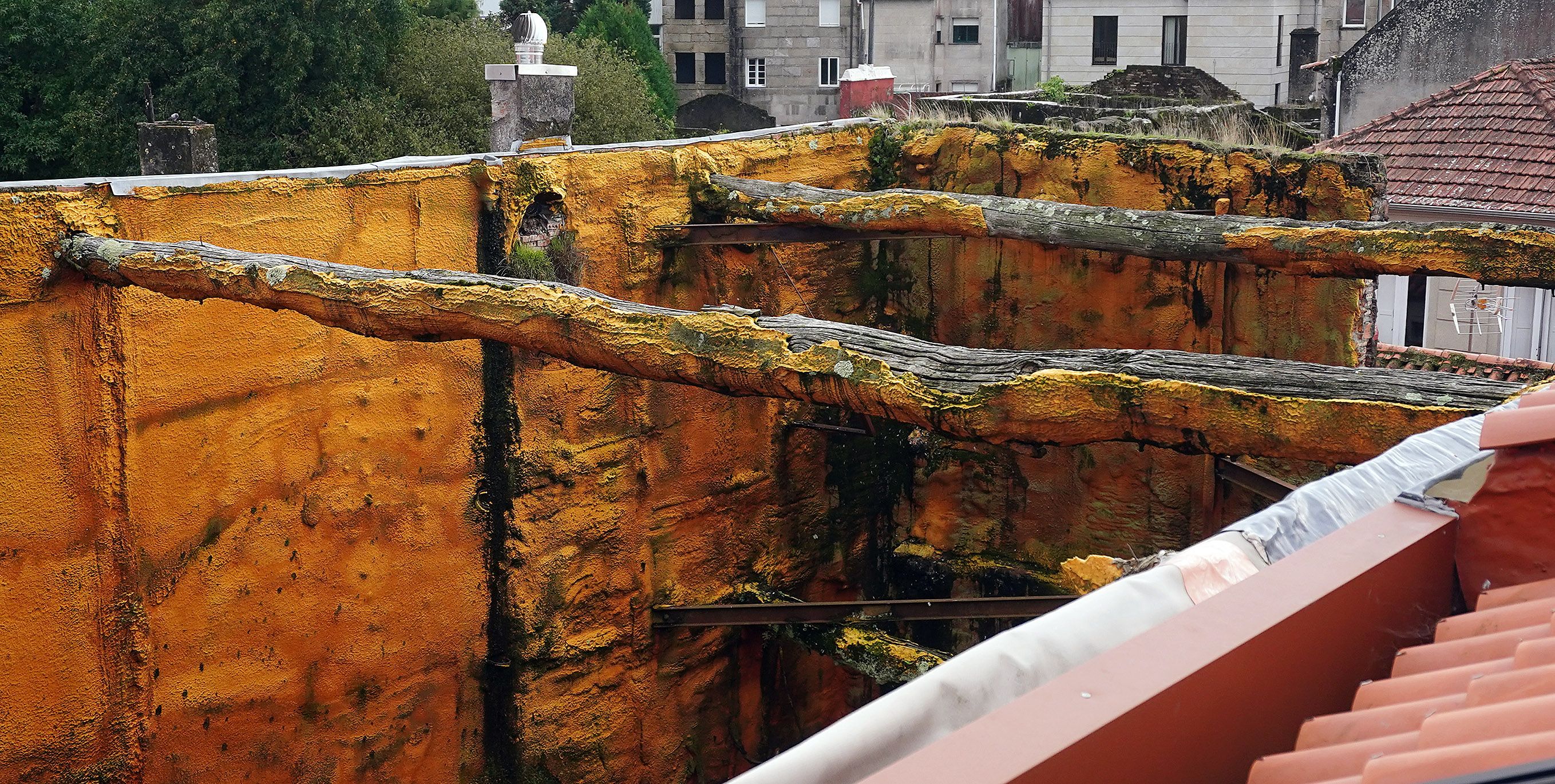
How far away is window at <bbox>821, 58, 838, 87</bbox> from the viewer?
38.1 metres

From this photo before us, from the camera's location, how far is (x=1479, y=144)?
12.8 meters

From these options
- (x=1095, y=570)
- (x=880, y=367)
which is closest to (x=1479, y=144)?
(x=880, y=367)

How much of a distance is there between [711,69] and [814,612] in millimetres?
33616

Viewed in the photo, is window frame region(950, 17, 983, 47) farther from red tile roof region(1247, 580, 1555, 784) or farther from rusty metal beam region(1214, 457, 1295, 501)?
red tile roof region(1247, 580, 1555, 784)

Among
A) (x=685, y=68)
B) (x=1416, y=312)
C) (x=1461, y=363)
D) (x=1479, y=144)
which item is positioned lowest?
(x=1461, y=363)

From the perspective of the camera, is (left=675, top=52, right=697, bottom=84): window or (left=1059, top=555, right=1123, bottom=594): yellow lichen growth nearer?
(left=1059, top=555, right=1123, bottom=594): yellow lichen growth

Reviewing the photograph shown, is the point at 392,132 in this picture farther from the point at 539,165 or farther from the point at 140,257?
the point at 140,257

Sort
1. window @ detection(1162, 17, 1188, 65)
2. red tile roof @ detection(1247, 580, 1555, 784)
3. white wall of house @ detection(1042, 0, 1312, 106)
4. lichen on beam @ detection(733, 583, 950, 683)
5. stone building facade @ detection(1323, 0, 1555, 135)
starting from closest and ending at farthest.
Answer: red tile roof @ detection(1247, 580, 1555, 784) → lichen on beam @ detection(733, 583, 950, 683) → stone building facade @ detection(1323, 0, 1555, 135) → white wall of house @ detection(1042, 0, 1312, 106) → window @ detection(1162, 17, 1188, 65)

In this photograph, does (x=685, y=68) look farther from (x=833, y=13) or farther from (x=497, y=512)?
(x=497, y=512)

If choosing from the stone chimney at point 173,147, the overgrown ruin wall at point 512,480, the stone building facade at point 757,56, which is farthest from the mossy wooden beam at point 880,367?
the stone building facade at point 757,56

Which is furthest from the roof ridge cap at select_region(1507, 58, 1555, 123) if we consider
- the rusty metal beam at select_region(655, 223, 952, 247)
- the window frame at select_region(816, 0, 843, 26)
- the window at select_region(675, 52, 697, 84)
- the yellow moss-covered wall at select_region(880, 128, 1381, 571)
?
the window at select_region(675, 52, 697, 84)

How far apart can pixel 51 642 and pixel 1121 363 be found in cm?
481

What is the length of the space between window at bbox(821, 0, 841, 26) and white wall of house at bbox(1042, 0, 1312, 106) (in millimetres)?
9087

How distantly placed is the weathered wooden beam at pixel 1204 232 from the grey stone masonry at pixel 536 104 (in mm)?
3305
